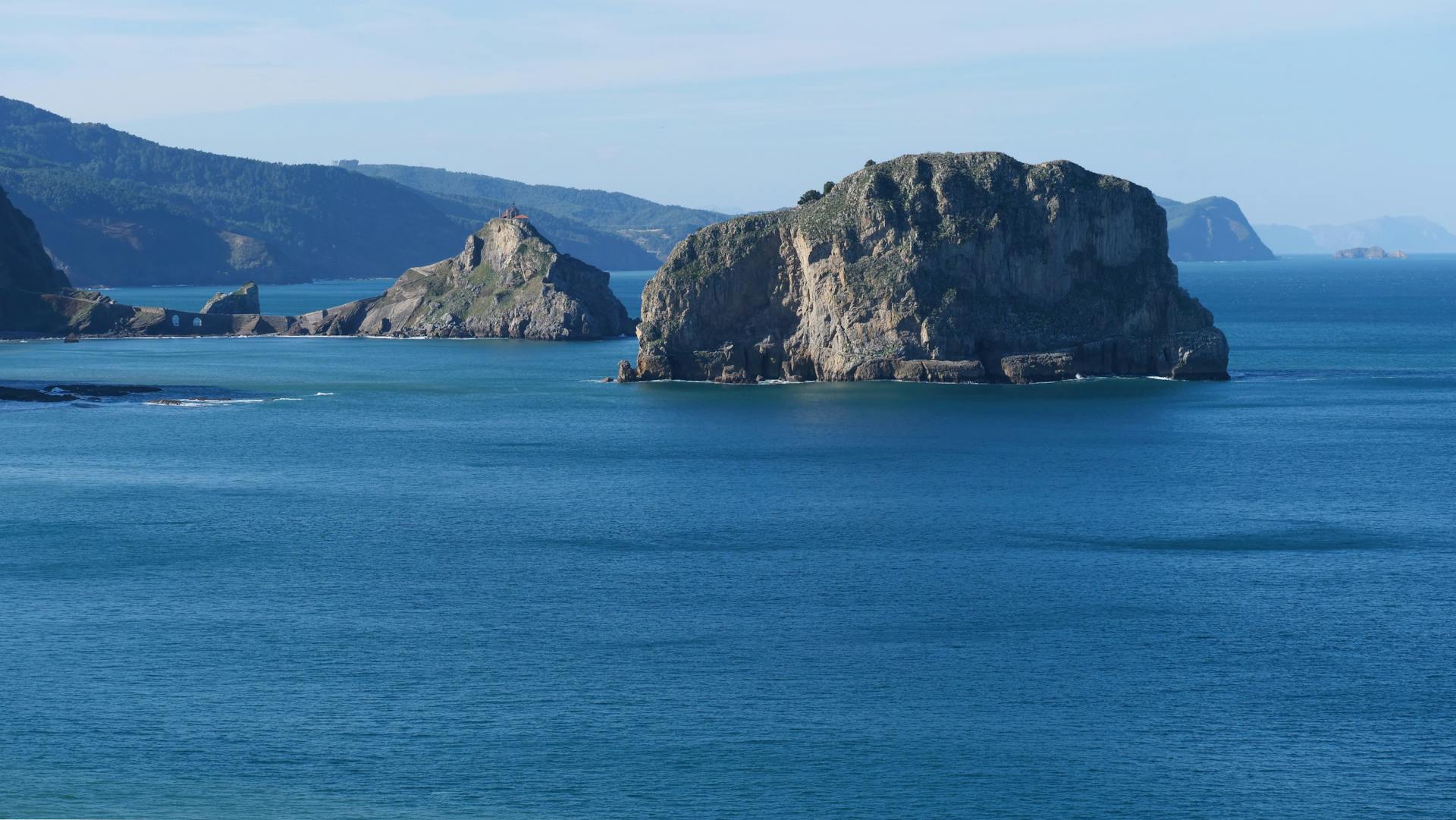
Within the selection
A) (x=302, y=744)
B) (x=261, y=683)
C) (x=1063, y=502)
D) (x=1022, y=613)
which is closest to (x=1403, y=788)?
(x=1022, y=613)

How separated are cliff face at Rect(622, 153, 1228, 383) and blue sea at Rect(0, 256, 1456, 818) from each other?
24.6 m

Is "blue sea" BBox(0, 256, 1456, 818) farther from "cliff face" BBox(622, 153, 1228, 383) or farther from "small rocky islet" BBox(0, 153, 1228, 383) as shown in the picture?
"small rocky islet" BBox(0, 153, 1228, 383)

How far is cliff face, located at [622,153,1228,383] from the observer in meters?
147

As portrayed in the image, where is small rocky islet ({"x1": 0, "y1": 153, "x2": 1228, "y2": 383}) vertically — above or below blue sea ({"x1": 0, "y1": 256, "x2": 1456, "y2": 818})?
above

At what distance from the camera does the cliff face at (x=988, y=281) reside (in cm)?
14725

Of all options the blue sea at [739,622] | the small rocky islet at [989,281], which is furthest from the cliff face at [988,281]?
the blue sea at [739,622]

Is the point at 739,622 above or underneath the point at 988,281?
underneath

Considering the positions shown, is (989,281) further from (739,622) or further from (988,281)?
(739,622)

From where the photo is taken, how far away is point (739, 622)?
6419 cm

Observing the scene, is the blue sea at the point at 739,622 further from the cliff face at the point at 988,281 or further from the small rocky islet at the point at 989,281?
the small rocky islet at the point at 989,281

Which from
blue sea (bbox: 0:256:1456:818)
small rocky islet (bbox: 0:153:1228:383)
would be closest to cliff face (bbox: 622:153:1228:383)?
small rocky islet (bbox: 0:153:1228:383)

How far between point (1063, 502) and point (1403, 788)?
4499 cm

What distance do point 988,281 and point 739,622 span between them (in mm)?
89723

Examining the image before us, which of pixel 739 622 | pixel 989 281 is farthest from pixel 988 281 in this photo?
pixel 739 622
